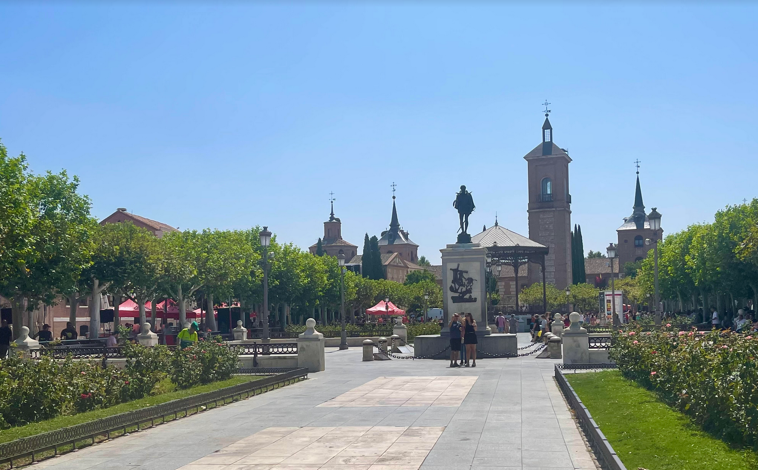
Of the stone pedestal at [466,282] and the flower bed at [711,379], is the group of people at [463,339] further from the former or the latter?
the flower bed at [711,379]

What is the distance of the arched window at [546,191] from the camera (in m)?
105

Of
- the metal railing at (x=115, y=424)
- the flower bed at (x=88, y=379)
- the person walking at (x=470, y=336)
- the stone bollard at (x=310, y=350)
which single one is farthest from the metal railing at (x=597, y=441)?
the stone bollard at (x=310, y=350)

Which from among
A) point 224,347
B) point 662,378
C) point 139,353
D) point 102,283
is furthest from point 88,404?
point 102,283

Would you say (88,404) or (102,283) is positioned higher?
(102,283)

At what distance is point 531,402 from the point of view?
15.5 metres

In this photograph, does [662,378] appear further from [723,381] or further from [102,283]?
[102,283]

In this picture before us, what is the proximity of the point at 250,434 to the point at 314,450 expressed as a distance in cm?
189

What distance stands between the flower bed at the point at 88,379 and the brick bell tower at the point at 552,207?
289 ft

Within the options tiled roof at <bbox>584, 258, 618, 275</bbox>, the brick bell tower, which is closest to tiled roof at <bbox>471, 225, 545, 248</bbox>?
the brick bell tower

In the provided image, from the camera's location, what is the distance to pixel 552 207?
10438 cm

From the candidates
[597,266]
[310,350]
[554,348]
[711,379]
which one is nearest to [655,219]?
[554,348]

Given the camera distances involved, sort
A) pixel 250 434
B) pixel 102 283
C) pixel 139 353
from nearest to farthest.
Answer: pixel 250 434 < pixel 139 353 < pixel 102 283

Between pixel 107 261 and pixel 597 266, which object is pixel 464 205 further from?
pixel 597 266

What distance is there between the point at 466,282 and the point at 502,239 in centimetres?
2475
